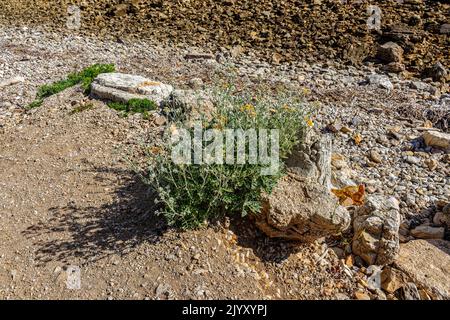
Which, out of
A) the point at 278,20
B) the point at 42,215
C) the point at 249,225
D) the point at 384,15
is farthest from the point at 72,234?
the point at 384,15

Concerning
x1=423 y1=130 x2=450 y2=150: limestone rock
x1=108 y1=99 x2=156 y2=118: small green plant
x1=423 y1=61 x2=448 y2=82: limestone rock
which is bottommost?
x1=423 y1=130 x2=450 y2=150: limestone rock

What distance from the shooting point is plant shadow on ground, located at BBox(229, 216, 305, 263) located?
4805 millimetres

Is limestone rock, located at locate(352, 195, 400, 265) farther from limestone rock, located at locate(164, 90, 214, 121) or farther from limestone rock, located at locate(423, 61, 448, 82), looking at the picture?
limestone rock, located at locate(423, 61, 448, 82)

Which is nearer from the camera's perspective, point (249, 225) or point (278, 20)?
point (249, 225)

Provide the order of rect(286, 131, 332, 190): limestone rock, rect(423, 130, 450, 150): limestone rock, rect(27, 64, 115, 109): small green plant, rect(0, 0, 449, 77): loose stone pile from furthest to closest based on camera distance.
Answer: rect(0, 0, 449, 77): loose stone pile → rect(27, 64, 115, 109): small green plant → rect(423, 130, 450, 150): limestone rock → rect(286, 131, 332, 190): limestone rock

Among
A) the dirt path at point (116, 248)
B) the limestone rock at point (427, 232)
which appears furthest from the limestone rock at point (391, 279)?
the limestone rock at point (427, 232)

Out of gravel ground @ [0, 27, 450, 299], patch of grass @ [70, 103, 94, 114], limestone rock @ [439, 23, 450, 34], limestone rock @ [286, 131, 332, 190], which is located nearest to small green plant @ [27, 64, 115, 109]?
gravel ground @ [0, 27, 450, 299]

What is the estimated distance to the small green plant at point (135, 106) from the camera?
7207mm

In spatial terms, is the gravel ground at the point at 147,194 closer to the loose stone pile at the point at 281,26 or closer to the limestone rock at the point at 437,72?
the limestone rock at the point at 437,72

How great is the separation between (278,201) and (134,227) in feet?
5.39

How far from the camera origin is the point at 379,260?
4883mm

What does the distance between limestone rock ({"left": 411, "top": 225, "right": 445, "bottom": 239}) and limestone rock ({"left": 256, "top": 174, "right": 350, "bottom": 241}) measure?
140cm

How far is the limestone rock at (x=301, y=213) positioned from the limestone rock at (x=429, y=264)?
949 millimetres

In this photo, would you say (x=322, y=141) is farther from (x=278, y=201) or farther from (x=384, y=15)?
(x=384, y=15)
